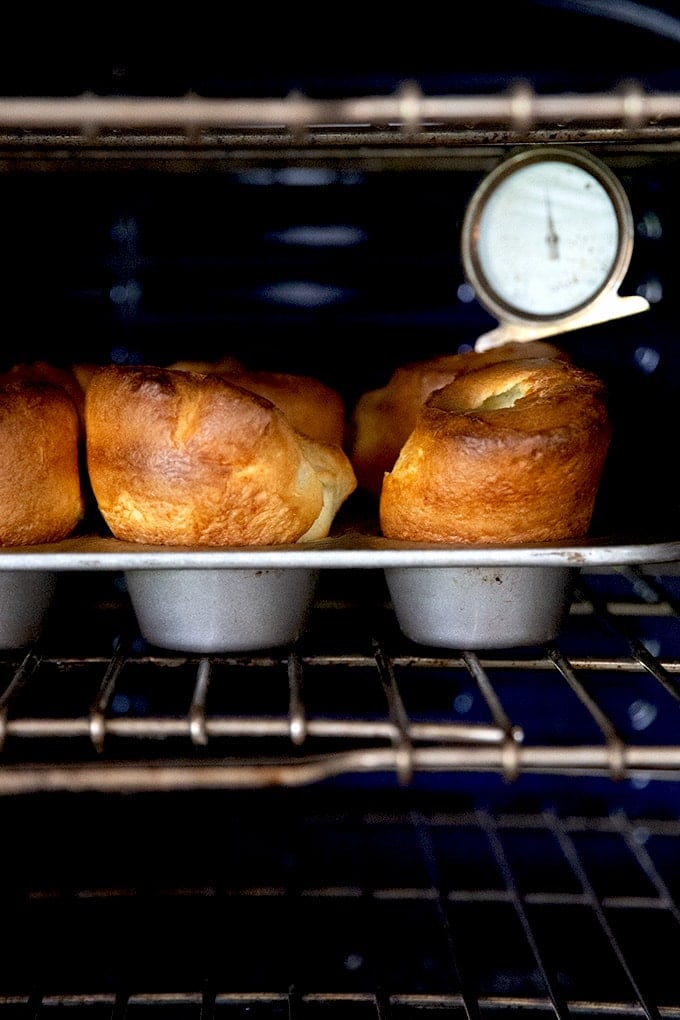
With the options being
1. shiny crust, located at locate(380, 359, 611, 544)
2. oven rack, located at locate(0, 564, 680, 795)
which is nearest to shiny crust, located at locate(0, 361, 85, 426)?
oven rack, located at locate(0, 564, 680, 795)

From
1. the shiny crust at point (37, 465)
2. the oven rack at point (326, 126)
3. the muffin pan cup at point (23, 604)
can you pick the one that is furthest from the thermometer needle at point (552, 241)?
the muffin pan cup at point (23, 604)

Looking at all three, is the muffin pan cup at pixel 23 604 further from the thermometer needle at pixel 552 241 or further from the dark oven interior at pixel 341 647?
the thermometer needle at pixel 552 241

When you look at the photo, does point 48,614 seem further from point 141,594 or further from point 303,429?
point 303,429

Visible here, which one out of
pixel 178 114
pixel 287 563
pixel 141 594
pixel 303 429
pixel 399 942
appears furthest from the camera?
pixel 399 942

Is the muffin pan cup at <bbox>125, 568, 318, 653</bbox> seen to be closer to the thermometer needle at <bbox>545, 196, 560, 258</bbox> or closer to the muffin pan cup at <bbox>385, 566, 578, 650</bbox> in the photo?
the muffin pan cup at <bbox>385, 566, 578, 650</bbox>

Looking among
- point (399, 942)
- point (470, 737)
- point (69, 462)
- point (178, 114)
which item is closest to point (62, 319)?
point (69, 462)
